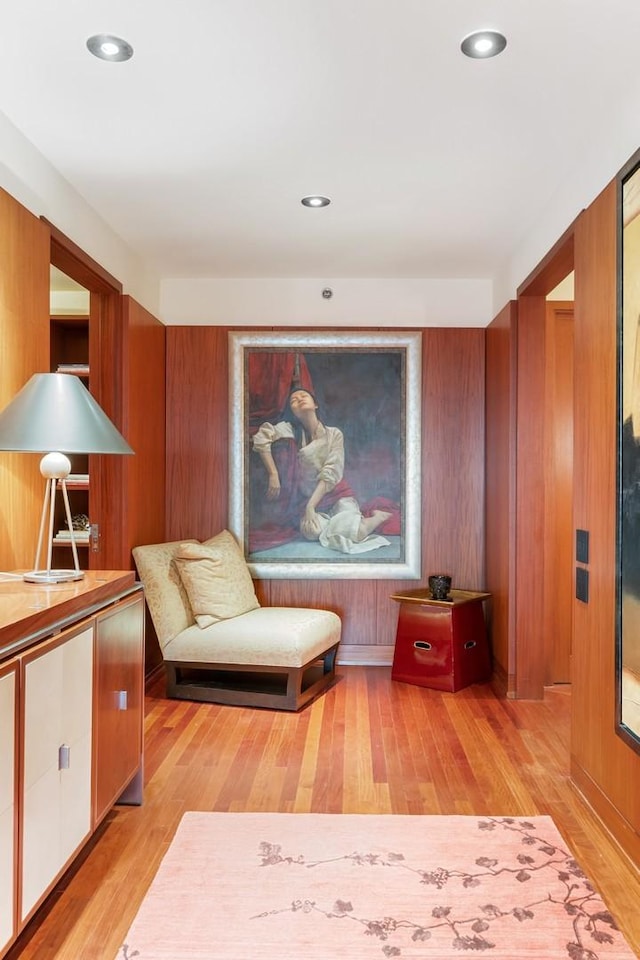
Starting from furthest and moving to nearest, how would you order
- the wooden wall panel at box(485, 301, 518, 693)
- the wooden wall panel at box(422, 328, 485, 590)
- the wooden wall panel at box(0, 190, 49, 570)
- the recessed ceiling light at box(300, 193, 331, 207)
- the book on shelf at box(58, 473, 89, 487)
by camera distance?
the wooden wall panel at box(422, 328, 485, 590), the book on shelf at box(58, 473, 89, 487), the wooden wall panel at box(485, 301, 518, 693), the recessed ceiling light at box(300, 193, 331, 207), the wooden wall panel at box(0, 190, 49, 570)

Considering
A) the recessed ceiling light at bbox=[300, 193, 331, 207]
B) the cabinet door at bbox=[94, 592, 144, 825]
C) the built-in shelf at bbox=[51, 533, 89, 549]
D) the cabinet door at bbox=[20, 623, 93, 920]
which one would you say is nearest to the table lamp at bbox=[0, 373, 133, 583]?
the cabinet door at bbox=[94, 592, 144, 825]

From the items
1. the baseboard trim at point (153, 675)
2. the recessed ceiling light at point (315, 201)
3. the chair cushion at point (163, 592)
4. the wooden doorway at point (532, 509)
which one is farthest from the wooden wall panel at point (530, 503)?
the baseboard trim at point (153, 675)

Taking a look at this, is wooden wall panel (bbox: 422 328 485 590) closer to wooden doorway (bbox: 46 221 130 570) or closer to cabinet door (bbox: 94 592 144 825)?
wooden doorway (bbox: 46 221 130 570)

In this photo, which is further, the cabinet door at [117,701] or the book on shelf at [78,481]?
the book on shelf at [78,481]

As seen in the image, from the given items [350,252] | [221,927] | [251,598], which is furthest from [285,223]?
[221,927]

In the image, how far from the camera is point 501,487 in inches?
177

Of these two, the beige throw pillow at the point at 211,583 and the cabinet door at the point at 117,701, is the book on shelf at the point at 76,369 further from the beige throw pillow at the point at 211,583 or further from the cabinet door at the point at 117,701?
the cabinet door at the point at 117,701

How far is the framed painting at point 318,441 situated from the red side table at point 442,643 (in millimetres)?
580

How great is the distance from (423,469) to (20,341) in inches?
114

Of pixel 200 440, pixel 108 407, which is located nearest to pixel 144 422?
pixel 108 407

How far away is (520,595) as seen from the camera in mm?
4250

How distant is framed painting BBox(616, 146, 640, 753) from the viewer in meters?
2.38

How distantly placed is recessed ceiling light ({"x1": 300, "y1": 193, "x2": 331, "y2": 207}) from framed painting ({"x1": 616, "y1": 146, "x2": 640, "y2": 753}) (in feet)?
5.17

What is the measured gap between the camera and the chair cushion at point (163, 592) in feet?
13.7
